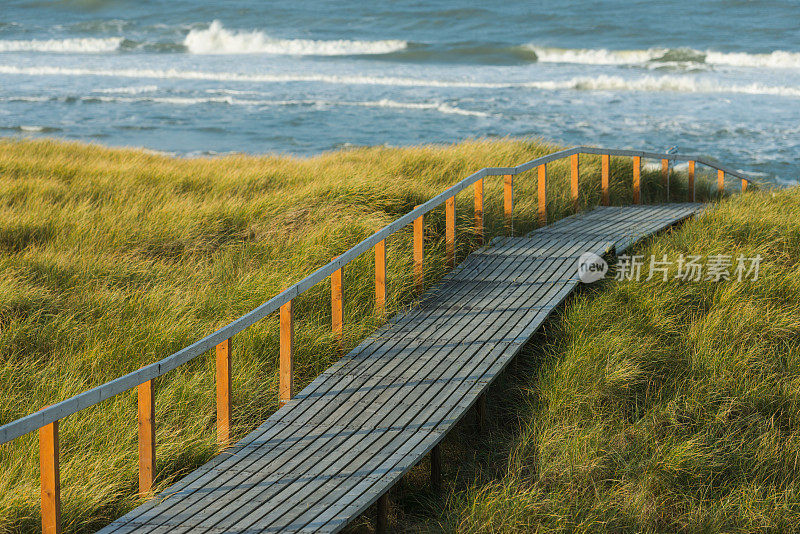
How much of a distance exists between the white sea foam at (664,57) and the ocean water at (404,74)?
119mm

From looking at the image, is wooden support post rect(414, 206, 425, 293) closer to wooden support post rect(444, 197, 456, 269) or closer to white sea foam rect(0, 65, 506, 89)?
wooden support post rect(444, 197, 456, 269)

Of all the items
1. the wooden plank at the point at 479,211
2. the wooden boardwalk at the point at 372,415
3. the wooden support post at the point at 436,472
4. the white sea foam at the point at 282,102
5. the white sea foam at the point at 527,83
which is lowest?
the wooden support post at the point at 436,472

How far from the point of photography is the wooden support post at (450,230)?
8211 millimetres

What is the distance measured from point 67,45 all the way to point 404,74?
24.8 meters

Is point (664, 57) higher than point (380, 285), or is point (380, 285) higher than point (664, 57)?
point (664, 57)

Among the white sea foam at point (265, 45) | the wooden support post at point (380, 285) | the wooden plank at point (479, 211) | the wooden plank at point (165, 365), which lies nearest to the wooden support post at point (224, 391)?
the wooden plank at point (165, 365)

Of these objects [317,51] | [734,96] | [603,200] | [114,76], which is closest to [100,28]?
[317,51]

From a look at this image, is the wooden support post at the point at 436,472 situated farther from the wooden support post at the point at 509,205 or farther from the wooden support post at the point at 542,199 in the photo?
the wooden support post at the point at 542,199

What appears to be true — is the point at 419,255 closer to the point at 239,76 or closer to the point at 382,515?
the point at 382,515

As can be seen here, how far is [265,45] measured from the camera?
5128 centimetres

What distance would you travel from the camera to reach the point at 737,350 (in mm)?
6797

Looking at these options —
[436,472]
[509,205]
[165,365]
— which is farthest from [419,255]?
[165,365]

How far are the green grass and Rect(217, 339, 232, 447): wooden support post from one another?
135 centimetres

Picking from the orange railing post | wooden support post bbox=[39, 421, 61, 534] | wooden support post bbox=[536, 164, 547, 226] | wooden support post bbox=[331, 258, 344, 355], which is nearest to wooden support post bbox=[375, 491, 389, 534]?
wooden support post bbox=[39, 421, 61, 534]
